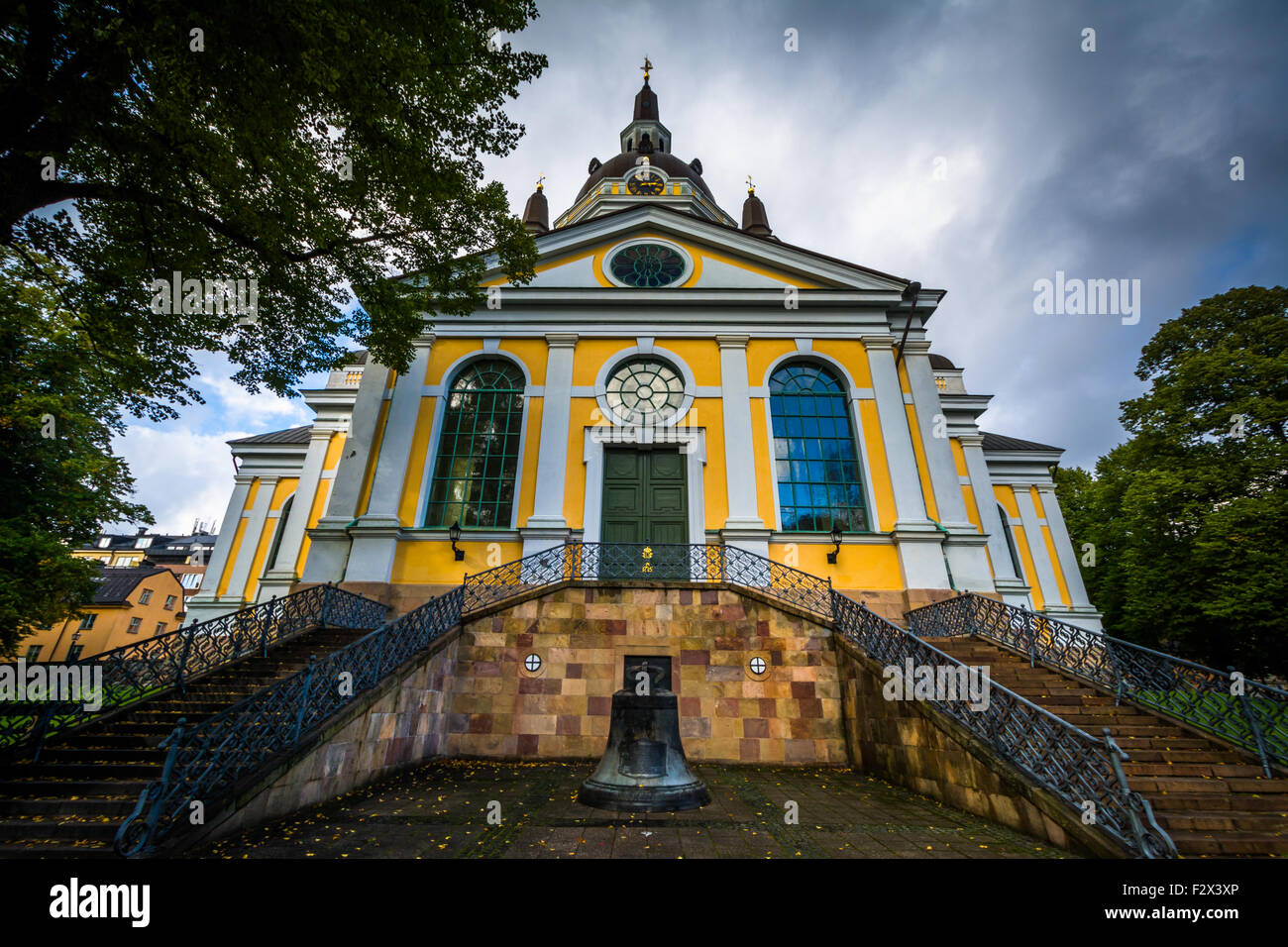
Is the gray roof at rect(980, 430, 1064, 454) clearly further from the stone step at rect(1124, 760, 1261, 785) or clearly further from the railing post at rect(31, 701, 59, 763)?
the railing post at rect(31, 701, 59, 763)

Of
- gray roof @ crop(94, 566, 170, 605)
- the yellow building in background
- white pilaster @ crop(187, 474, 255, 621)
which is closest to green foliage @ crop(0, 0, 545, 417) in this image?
white pilaster @ crop(187, 474, 255, 621)

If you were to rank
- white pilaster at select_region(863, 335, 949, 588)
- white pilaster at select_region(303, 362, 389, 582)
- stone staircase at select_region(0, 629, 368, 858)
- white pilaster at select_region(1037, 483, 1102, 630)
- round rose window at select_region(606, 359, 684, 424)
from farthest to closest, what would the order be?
1. white pilaster at select_region(1037, 483, 1102, 630)
2. round rose window at select_region(606, 359, 684, 424)
3. white pilaster at select_region(303, 362, 389, 582)
4. white pilaster at select_region(863, 335, 949, 588)
5. stone staircase at select_region(0, 629, 368, 858)

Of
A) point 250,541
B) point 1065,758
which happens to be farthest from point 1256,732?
point 250,541

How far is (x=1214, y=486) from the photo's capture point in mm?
16734

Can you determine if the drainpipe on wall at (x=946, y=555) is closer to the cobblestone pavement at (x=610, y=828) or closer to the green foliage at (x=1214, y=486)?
the cobblestone pavement at (x=610, y=828)

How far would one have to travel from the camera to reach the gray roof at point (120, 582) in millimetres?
36906

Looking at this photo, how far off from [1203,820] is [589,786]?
6243 mm

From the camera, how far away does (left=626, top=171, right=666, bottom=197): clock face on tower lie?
82.1ft

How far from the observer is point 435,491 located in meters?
13.4

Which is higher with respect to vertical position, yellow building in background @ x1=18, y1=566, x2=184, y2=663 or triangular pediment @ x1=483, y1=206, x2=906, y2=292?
triangular pediment @ x1=483, y1=206, x2=906, y2=292

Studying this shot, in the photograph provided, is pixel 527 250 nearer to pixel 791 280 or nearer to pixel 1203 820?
pixel 791 280

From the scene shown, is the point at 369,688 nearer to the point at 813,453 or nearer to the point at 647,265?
the point at 813,453

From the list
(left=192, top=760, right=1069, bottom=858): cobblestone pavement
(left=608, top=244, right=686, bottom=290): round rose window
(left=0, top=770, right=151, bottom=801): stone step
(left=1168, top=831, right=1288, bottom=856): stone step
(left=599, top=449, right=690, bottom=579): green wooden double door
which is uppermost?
(left=608, top=244, right=686, bottom=290): round rose window

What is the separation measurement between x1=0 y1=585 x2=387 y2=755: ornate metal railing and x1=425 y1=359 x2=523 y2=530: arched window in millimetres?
3457
